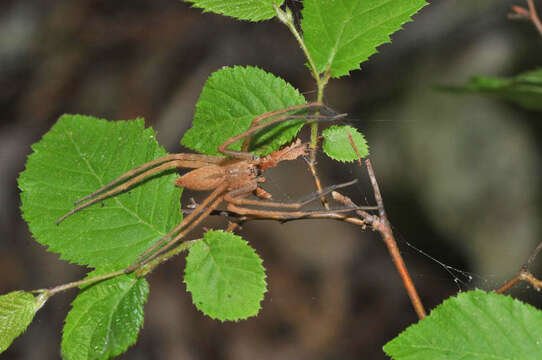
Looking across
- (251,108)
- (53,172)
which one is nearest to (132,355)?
(53,172)

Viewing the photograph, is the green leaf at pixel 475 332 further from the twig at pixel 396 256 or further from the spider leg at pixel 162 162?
the spider leg at pixel 162 162

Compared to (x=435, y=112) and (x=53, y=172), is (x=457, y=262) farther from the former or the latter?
(x=53, y=172)

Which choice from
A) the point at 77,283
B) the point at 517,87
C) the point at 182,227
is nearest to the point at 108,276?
the point at 77,283

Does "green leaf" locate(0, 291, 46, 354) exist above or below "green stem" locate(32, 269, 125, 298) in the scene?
below

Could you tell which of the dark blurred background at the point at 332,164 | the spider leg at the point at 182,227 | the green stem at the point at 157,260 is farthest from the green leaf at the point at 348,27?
the dark blurred background at the point at 332,164

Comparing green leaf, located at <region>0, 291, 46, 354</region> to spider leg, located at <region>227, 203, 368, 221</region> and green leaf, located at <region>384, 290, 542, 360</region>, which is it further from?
green leaf, located at <region>384, 290, 542, 360</region>

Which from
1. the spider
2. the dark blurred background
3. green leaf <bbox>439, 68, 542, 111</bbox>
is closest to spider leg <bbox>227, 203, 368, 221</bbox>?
the spider

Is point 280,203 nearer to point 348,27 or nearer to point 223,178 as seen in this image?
point 223,178
